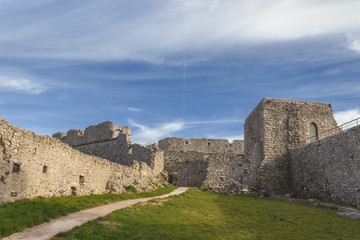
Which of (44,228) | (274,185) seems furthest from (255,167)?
(44,228)

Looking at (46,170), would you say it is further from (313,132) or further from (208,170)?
(313,132)

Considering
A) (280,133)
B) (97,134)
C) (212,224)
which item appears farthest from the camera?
(97,134)

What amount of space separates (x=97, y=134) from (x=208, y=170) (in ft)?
53.6

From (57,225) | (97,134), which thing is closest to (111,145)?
(97,134)

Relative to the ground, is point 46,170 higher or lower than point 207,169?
higher

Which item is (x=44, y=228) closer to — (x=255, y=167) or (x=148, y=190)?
(x=148, y=190)

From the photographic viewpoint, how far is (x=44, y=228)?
8633mm

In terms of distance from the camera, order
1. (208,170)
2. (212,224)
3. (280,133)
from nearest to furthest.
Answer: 1. (212,224)
2. (280,133)
3. (208,170)

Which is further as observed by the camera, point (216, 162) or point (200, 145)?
point (200, 145)

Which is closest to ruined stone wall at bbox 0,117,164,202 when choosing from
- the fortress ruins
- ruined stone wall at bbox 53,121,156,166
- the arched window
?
the fortress ruins

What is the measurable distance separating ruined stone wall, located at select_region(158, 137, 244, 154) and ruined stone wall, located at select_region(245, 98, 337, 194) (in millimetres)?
16480

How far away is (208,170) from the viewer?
27.4 m

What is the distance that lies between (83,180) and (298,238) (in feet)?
39.0

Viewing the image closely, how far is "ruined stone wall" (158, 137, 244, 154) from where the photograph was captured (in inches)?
1666
